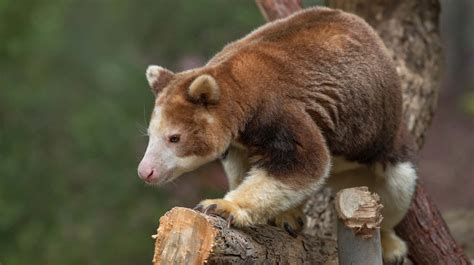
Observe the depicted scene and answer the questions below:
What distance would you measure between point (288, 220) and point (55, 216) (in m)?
4.12

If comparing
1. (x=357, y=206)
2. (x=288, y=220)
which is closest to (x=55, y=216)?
(x=288, y=220)

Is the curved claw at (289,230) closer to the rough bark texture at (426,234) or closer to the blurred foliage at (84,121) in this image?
the rough bark texture at (426,234)

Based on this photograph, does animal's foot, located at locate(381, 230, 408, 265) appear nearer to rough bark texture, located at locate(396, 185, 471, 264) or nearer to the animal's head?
rough bark texture, located at locate(396, 185, 471, 264)

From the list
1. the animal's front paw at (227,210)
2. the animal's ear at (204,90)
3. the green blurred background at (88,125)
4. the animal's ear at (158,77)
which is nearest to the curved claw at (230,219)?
the animal's front paw at (227,210)

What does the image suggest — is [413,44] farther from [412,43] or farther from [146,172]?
[146,172]

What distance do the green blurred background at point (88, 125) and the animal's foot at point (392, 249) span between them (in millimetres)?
2922

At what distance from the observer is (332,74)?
5164mm

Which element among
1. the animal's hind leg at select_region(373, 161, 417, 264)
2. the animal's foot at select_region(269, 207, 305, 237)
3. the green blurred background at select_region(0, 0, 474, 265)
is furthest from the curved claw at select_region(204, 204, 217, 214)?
the green blurred background at select_region(0, 0, 474, 265)

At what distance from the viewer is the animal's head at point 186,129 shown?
4.72m

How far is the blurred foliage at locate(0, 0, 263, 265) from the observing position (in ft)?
28.6

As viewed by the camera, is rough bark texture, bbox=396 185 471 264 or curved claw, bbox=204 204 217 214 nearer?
curved claw, bbox=204 204 217 214

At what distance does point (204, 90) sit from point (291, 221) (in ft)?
3.45

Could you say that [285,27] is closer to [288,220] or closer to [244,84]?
[244,84]

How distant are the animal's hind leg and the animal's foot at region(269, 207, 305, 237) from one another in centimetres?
55
